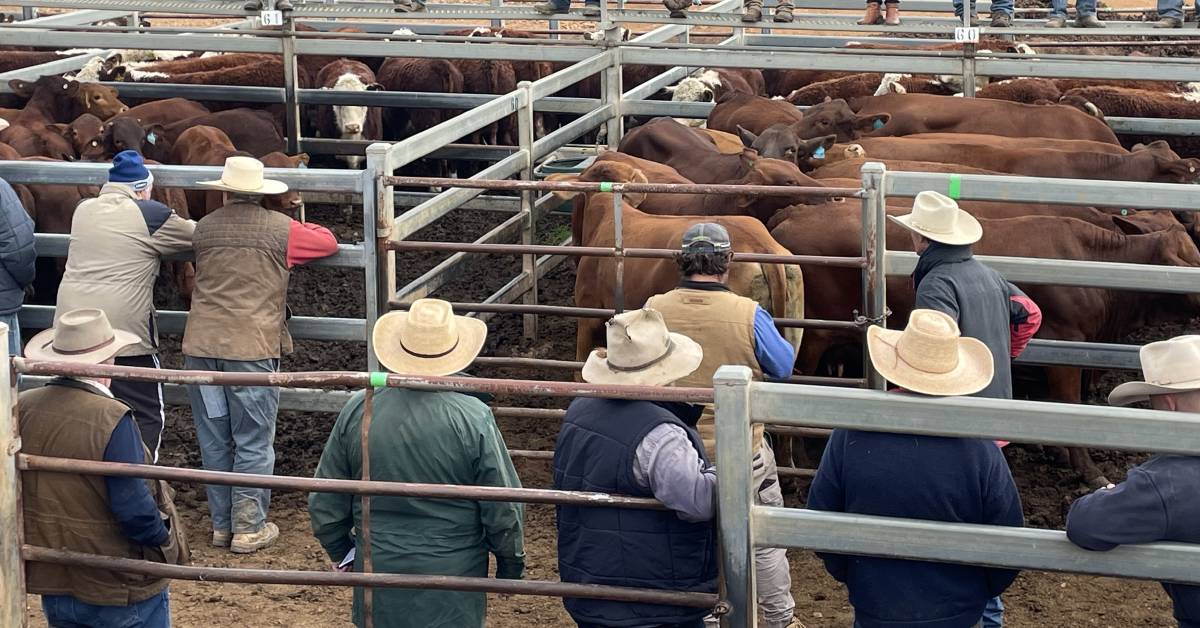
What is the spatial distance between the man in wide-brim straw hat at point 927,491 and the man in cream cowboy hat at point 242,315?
11.2 ft

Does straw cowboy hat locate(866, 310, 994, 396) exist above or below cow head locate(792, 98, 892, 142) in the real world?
below

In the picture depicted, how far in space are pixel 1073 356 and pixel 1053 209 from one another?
1.44 metres

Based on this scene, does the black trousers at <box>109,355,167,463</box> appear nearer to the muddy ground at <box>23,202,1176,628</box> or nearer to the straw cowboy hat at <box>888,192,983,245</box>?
the muddy ground at <box>23,202,1176,628</box>

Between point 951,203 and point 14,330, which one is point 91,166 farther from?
point 951,203

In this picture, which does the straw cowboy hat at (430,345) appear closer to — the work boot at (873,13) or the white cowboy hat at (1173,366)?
the white cowboy hat at (1173,366)

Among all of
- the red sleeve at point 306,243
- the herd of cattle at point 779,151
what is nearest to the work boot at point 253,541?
the red sleeve at point 306,243

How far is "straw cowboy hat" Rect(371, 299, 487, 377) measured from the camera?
4562 mm

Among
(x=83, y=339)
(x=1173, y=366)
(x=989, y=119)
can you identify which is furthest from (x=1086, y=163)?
(x=83, y=339)

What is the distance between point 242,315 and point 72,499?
215 cm

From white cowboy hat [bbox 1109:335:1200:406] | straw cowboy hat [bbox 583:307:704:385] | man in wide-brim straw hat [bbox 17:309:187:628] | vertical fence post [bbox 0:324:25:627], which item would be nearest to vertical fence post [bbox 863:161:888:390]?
straw cowboy hat [bbox 583:307:704:385]

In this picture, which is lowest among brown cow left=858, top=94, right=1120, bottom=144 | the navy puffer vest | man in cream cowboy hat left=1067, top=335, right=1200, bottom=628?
the navy puffer vest

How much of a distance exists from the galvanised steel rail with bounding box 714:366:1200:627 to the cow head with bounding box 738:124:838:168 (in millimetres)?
6358

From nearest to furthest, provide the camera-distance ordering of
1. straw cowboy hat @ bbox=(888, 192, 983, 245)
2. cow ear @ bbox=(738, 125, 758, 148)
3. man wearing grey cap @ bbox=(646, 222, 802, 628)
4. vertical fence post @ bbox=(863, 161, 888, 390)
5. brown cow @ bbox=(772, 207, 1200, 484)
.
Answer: man wearing grey cap @ bbox=(646, 222, 802, 628), straw cowboy hat @ bbox=(888, 192, 983, 245), vertical fence post @ bbox=(863, 161, 888, 390), brown cow @ bbox=(772, 207, 1200, 484), cow ear @ bbox=(738, 125, 758, 148)

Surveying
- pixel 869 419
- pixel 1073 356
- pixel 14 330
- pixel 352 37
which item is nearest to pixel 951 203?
pixel 1073 356
